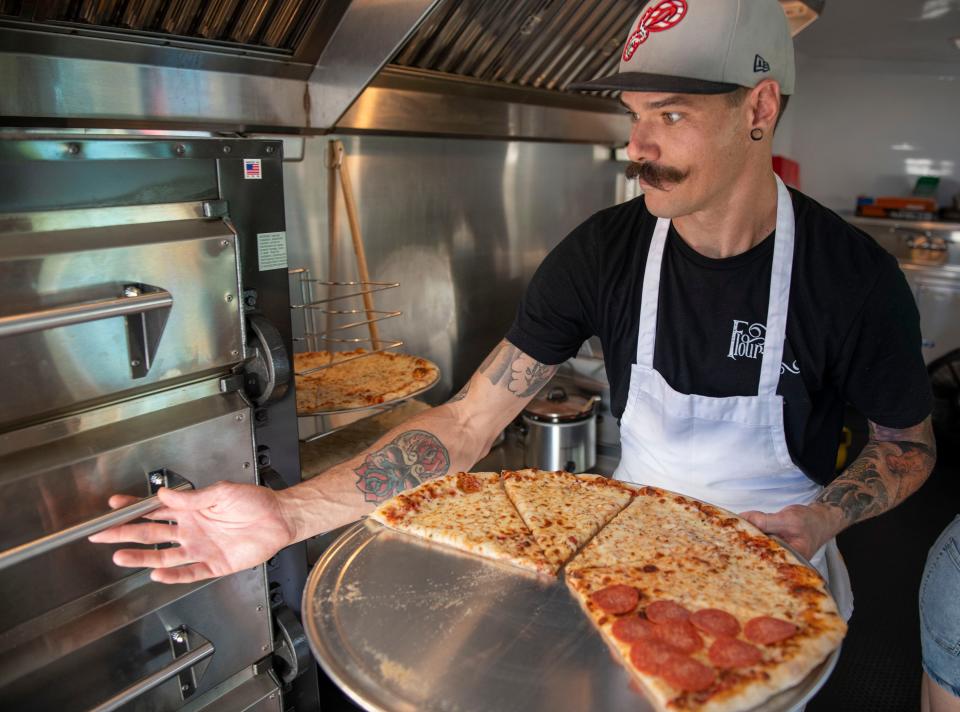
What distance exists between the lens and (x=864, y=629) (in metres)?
3.21

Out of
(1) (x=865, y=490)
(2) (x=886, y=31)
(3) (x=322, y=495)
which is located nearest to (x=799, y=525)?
(1) (x=865, y=490)

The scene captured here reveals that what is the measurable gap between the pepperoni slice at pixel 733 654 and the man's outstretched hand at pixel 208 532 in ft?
2.87

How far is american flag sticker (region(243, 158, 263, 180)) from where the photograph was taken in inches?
77.3

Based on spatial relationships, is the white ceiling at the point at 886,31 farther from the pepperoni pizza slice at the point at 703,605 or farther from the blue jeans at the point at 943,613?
the pepperoni pizza slice at the point at 703,605

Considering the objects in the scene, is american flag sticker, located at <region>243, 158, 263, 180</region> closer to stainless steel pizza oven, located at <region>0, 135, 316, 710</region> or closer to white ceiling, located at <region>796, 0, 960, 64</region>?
stainless steel pizza oven, located at <region>0, 135, 316, 710</region>

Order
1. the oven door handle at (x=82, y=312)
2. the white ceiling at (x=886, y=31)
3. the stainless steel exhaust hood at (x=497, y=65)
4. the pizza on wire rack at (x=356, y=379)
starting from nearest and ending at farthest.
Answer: the oven door handle at (x=82, y=312) < the pizza on wire rack at (x=356, y=379) < the stainless steel exhaust hood at (x=497, y=65) < the white ceiling at (x=886, y=31)

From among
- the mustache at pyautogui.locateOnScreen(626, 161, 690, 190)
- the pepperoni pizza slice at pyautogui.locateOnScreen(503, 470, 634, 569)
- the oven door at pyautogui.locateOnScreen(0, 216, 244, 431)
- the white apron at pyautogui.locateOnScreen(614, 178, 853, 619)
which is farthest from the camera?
the white apron at pyautogui.locateOnScreen(614, 178, 853, 619)

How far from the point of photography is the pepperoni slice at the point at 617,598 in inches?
54.8

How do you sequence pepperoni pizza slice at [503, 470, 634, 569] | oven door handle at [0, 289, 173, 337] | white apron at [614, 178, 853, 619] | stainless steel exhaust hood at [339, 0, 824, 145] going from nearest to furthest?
oven door handle at [0, 289, 173, 337] → pepperoni pizza slice at [503, 470, 634, 569] → white apron at [614, 178, 853, 619] → stainless steel exhaust hood at [339, 0, 824, 145]

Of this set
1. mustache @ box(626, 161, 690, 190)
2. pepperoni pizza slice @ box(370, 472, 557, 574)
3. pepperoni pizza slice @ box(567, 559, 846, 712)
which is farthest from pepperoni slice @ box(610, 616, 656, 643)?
mustache @ box(626, 161, 690, 190)

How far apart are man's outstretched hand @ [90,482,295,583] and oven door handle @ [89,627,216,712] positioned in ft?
1.33

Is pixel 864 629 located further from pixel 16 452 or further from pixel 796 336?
pixel 16 452

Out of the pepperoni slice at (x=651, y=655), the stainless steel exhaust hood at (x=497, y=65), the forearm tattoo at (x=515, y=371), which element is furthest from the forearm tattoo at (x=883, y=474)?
the stainless steel exhaust hood at (x=497, y=65)

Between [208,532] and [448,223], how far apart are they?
7.75ft
